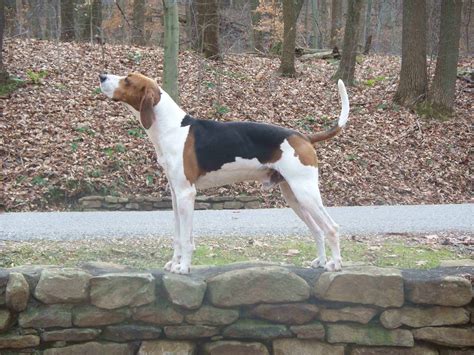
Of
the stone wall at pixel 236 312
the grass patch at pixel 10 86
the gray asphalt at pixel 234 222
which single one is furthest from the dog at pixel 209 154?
the grass patch at pixel 10 86

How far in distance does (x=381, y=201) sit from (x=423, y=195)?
1.06 m

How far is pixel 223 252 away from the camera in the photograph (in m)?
6.98

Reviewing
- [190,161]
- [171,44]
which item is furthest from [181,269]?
[171,44]

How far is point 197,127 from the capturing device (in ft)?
17.3

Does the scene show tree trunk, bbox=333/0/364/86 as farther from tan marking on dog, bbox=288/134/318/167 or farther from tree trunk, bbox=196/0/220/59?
tan marking on dog, bbox=288/134/318/167

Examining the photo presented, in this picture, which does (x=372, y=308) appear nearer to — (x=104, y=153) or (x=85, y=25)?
(x=104, y=153)

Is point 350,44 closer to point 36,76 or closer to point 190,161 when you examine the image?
point 36,76

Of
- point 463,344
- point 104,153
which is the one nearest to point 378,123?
point 104,153

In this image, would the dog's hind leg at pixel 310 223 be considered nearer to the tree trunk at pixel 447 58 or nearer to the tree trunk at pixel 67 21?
the tree trunk at pixel 447 58

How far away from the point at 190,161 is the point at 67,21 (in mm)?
18127

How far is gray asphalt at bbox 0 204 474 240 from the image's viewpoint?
8484mm

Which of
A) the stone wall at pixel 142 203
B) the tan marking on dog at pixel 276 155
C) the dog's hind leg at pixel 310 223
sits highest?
the tan marking on dog at pixel 276 155

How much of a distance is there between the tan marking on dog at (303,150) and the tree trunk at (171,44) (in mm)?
6704

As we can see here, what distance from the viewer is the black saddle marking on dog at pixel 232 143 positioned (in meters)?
5.21
